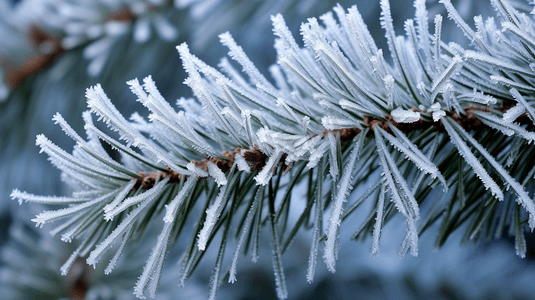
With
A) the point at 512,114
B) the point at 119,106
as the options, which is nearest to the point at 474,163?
the point at 512,114

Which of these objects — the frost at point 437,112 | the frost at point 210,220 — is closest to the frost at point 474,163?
the frost at point 437,112

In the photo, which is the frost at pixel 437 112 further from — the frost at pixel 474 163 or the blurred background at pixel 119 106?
the blurred background at pixel 119 106

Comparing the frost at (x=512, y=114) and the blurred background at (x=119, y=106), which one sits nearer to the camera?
the frost at (x=512, y=114)

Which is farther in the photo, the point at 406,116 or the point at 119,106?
the point at 119,106

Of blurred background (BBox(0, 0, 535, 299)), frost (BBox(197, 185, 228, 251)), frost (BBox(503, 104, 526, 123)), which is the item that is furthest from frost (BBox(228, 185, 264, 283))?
blurred background (BBox(0, 0, 535, 299))

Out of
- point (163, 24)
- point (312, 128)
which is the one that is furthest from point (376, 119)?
point (163, 24)

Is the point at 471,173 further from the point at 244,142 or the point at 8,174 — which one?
the point at 8,174

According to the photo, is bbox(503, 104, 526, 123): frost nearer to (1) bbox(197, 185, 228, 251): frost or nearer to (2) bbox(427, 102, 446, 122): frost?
(2) bbox(427, 102, 446, 122): frost

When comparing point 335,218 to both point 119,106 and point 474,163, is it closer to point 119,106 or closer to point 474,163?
point 474,163
